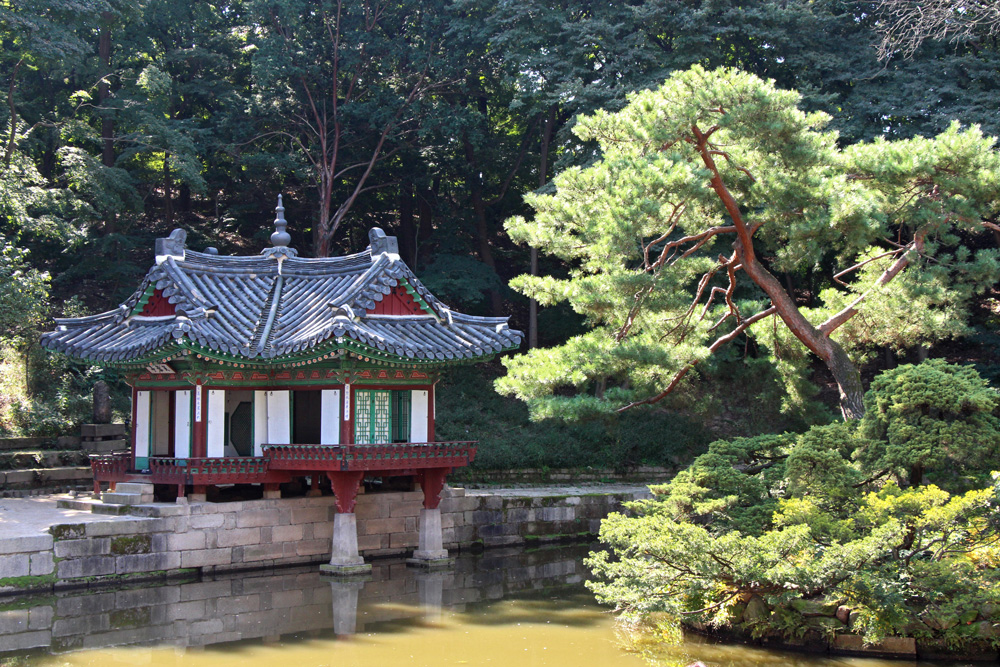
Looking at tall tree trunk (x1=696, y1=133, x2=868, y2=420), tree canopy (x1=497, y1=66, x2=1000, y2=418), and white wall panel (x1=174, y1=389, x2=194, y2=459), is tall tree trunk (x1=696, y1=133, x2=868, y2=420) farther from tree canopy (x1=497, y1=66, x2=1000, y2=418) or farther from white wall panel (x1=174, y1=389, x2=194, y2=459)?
white wall panel (x1=174, y1=389, x2=194, y2=459)

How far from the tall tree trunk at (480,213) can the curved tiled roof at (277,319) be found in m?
11.9

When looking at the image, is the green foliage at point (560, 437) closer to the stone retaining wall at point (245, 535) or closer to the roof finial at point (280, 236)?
the stone retaining wall at point (245, 535)

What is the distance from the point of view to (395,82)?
28.7 meters

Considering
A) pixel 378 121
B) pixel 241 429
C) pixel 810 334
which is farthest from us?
pixel 378 121

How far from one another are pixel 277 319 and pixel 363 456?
3.46 m

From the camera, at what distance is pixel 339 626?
40.4 ft

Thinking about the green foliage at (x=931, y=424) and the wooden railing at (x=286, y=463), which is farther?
the wooden railing at (x=286, y=463)

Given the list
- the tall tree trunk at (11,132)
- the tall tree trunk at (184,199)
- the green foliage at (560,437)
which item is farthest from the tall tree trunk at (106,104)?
the green foliage at (560,437)

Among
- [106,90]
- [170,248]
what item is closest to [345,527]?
[170,248]

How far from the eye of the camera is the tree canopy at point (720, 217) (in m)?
12.7

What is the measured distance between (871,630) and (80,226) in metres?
24.6

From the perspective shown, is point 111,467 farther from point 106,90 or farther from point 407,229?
point 407,229

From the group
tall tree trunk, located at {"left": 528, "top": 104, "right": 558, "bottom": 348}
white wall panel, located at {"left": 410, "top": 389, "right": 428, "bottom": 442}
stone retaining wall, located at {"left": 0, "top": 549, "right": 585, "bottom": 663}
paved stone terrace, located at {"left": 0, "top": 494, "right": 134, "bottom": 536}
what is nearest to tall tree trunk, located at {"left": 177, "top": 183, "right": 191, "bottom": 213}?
tall tree trunk, located at {"left": 528, "top": 104, "right": 558, "bottom": 348}

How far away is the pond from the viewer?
35.6 feet
